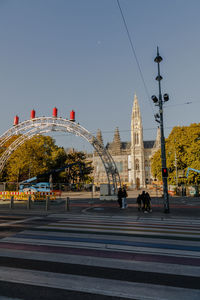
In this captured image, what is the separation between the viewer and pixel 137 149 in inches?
4646

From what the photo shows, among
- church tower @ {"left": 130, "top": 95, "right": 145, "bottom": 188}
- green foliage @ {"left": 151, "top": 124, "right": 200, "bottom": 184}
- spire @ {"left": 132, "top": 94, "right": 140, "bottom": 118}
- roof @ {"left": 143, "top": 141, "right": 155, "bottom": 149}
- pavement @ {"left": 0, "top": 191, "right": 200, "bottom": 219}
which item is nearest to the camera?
pavement @ {"left": 0, "top": 191, "right": 200, "bottom": 219}

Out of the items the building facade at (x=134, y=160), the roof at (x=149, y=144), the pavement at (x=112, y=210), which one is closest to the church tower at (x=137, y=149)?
the building facade at (x=134, y=160)

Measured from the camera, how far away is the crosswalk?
3.36 m

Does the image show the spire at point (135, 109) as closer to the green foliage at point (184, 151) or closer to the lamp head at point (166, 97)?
the green foliage at point (184, 151)

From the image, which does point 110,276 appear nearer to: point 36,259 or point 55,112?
→ point 36,259

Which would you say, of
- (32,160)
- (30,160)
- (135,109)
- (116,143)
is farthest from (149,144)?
(30,160)

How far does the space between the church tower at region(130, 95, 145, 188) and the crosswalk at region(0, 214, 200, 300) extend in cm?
11017

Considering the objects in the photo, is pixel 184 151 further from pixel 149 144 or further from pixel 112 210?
pixel 149 144

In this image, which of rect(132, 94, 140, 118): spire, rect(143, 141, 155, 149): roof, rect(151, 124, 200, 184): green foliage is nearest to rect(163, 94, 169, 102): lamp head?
rect(151, 124, 200, 184): green foliage

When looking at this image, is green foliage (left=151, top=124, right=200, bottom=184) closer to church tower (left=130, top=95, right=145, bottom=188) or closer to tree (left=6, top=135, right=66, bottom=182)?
tree (left=6, top=135, right=66, bottom=182)

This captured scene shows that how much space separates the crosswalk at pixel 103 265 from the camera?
11.0ft

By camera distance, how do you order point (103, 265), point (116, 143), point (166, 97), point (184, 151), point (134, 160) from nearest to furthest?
point (103, 265) < point (166, 97) < point (184, 151) < point (134, 160) < point (116, 143)

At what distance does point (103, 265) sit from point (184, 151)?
3697 cm

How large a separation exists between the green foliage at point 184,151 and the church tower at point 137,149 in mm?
75036
